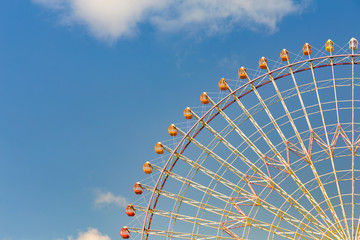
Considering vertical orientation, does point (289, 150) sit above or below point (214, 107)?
below

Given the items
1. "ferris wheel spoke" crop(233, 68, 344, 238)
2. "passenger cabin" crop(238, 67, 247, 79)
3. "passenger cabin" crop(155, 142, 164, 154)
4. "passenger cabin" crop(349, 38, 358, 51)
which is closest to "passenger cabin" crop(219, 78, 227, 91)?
"passenger cabin" crop(238, 67, 247, 79)

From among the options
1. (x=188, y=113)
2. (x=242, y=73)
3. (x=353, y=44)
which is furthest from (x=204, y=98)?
(x=353, y=44)

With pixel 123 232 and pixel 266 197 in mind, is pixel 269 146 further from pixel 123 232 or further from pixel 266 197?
pixel 123 232

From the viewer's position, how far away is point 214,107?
3447cm

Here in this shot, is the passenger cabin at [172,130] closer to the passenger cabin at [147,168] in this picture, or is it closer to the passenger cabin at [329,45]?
the passenger cabin at [147,168]

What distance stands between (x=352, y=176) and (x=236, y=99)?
8.89 meters

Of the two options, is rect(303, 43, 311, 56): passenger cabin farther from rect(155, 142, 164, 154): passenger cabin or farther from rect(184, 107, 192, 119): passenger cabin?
rect(155, 142, 164, 154): passenger cabin

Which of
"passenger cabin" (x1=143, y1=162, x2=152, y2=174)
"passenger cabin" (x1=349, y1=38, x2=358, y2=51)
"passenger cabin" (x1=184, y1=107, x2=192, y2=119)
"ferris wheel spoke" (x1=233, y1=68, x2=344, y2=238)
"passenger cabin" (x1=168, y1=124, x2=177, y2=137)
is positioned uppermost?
"passenger cabin" (x1=184, y1=107, x2=192, y2=119)

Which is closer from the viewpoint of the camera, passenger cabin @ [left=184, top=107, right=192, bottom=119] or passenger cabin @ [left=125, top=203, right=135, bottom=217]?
passenger cabin @ [left=125, top=203, right=135, bottom=217]

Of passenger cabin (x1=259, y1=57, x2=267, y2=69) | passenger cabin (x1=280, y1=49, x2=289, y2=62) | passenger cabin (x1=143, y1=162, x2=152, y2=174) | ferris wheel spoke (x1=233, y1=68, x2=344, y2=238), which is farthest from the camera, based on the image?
passenger cabin (x1=143, y1=162, x2=152, y2=174)

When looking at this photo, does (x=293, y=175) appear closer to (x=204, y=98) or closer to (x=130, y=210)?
(x=204, y=98)

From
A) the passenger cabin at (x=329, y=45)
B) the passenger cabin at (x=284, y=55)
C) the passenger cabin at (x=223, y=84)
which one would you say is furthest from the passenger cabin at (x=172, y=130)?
the passenger cabin at (x=329, y=45)

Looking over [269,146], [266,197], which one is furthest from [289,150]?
[266,197]

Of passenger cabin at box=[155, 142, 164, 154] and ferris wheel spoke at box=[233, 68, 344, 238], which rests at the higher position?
passenger cabin at box=[155, 142, 164, 154]
